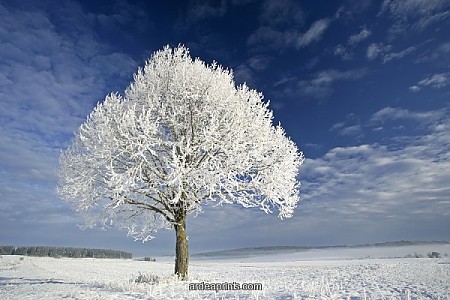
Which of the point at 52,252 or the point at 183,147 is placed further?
the point at 52,252

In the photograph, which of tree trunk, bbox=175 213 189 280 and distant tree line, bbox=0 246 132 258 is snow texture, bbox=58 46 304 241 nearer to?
tree trunk, bbox=175 213 189 280

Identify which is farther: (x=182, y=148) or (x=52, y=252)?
(x=52, y=252)

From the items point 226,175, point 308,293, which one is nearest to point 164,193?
point 226,175

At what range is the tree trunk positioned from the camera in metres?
18.0

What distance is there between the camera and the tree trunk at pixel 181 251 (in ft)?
58.9

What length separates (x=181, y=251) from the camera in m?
18.3

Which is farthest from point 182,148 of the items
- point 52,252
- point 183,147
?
point 52,252

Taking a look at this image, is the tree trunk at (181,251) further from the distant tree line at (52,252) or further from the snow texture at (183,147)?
the distant tree line at (52,252)

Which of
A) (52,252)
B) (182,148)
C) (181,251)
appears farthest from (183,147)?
Answer: (52,252)

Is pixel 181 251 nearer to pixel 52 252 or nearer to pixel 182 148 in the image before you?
pixel 182 148

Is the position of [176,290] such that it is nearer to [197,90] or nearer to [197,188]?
[197,188]

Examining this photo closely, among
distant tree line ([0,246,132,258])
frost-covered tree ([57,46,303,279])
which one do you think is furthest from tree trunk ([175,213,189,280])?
distant tree line ([0,246,132,258])

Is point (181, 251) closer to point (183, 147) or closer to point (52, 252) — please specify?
point (183, 147)

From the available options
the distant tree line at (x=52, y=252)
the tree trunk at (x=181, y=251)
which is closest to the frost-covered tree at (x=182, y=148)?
the tree trunk at (x=181, y=251)
